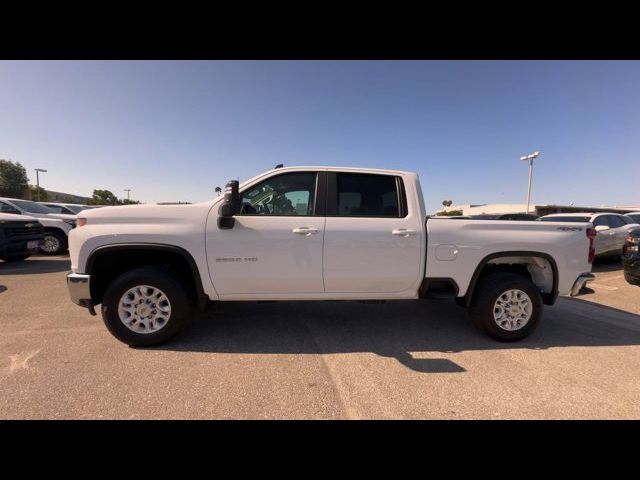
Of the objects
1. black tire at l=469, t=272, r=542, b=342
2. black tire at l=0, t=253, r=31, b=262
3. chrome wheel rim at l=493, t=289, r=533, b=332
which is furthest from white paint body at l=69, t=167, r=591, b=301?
black tire at l=0, t=253, r=31, b=262

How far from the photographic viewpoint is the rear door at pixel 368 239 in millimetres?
3090

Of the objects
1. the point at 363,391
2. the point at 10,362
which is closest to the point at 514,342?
the point at 363,391

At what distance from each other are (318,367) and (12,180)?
216ft

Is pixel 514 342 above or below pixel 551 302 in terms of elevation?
below

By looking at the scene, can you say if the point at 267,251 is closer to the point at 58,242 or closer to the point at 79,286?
the point at 79,286

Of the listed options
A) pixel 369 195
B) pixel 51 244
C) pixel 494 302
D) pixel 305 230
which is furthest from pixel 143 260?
pixel 51 244

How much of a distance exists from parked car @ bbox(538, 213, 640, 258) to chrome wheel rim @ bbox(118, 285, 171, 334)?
875 cm

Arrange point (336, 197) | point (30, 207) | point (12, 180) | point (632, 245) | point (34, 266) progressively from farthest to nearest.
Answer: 1. point (12, 180)
2. point (30, 207)
3. point (34, 266)
4. point (632, 245)
5. point (336, 197)

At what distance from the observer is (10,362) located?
2.69 metres

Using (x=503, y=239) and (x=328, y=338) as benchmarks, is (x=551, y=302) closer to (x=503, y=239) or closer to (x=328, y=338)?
(x=503, y=239)

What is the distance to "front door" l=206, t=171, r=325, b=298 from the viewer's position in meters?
3.00

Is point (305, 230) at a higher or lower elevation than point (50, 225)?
higher

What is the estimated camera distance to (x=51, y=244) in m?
8.68
